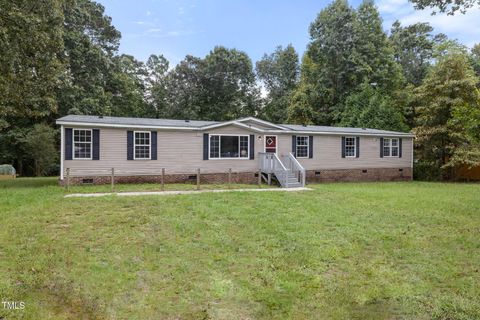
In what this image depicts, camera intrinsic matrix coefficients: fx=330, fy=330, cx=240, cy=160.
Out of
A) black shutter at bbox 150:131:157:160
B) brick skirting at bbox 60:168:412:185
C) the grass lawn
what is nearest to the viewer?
the grass lawn

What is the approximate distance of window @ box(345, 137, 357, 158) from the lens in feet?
59.0

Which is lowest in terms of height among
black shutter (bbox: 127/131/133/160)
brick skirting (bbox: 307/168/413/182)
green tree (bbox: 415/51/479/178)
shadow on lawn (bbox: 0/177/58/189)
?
shadow on lawn (bbox: 0/177/58/189)

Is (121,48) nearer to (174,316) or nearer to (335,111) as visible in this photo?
(335,111)

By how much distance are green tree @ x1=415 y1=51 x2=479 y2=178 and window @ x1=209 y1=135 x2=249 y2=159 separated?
11.0 metres

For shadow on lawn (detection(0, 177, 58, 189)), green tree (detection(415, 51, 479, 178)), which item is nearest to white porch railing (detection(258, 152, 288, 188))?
shadow on lawn (detection(0, 177, 58, 189))

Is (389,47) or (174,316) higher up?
(389,47)

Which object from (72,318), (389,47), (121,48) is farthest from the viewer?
(121,48)

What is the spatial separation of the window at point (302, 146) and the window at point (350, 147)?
8.23 feet

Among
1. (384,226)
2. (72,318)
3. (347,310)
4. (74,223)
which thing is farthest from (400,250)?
(74,223)

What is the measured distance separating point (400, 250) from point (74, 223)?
256 inches

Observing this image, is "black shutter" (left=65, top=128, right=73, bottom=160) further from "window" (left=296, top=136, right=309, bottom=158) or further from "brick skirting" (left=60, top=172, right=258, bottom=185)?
"window" (left=296, top=136, right=309, bottom=158)

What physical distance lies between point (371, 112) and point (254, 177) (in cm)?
1363

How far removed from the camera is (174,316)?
3.70m

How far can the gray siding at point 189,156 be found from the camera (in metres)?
13.3
